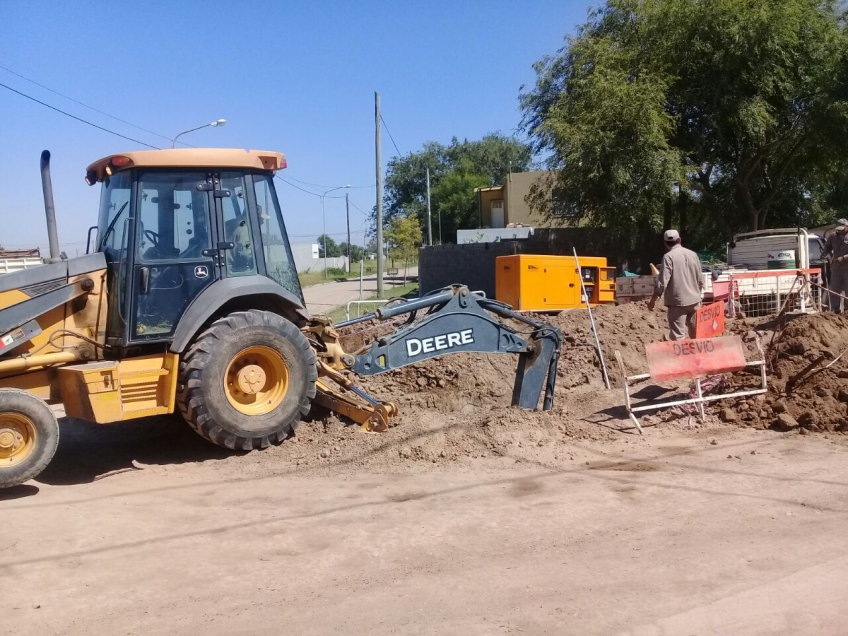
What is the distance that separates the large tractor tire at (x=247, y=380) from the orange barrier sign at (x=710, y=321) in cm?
510

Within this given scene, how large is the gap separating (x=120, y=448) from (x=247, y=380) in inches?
73.6

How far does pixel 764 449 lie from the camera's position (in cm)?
736

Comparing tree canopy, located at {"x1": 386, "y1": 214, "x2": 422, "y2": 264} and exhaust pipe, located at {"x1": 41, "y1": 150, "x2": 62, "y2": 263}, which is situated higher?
tree canopy, located at {"x1": 386, "y1": 214, "x2": 422, "y2": 264}

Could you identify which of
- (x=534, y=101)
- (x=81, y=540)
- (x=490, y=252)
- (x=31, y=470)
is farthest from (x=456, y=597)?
(x=534, y=101)

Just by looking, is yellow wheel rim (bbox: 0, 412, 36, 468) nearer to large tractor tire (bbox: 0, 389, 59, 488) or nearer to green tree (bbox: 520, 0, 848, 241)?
large tractor tire (bbox: 0, 389, 59, 488)

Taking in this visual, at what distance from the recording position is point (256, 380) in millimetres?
7277

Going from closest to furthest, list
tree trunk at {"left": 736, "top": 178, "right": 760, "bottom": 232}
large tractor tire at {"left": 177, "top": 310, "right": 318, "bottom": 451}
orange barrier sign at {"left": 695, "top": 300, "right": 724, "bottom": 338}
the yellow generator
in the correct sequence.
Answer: large tractor tire at {"left": 177, "top": 310, "right": 318, "bottom": 451}, orange barrier sign at {"left": 695, "top": 300, "right": 724, "bottom": 338}, the yellow generator, tree trunk at {"left": 736, "top": 178, "right": 760, "bottom": 232}

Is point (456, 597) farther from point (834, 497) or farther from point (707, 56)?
point (707, 56)

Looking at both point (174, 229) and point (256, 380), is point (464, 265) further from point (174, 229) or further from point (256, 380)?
point (174, 229)

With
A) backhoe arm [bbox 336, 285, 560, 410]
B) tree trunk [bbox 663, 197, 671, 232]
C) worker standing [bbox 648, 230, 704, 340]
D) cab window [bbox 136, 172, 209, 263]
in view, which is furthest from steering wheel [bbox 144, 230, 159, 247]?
tree trunk [bbox 663, 197, 671, 232]

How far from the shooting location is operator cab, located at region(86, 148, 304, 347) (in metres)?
6.93

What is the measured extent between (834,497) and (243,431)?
488 centimetres

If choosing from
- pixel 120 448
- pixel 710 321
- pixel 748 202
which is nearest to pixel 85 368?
pixel 120 448

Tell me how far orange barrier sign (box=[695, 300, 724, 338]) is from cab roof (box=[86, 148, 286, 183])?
5.50 meters
